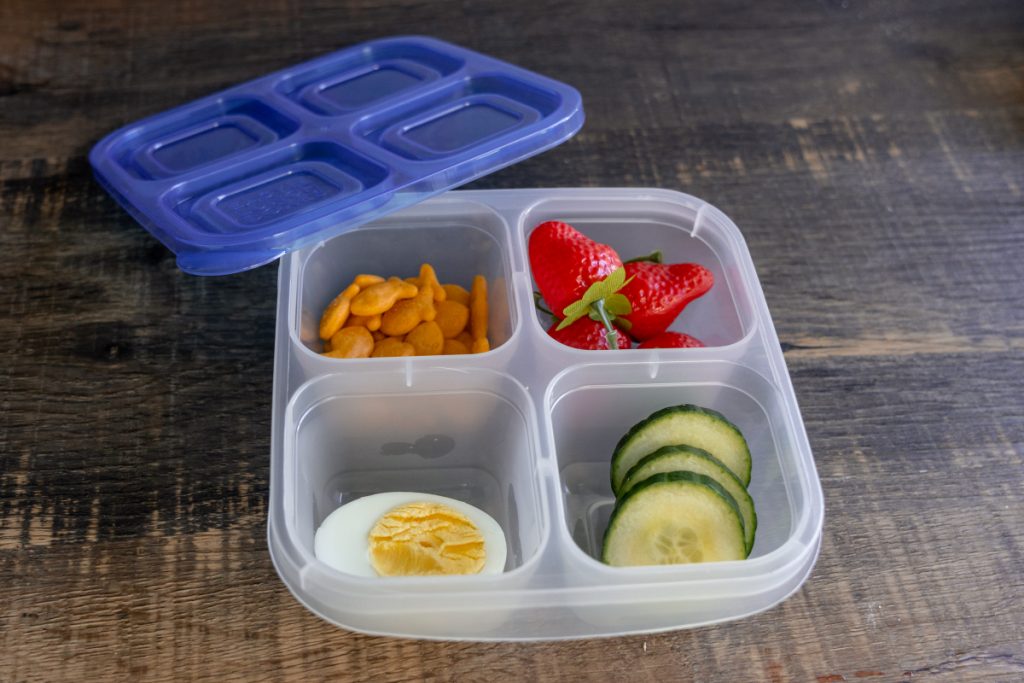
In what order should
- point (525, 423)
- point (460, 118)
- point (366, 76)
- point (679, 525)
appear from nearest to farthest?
point (679, 525) → point (525, 423) → point (460, 118) → point (366, 76)

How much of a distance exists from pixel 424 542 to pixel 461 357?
21 cm

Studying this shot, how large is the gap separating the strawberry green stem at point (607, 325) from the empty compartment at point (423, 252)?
0.42 ft

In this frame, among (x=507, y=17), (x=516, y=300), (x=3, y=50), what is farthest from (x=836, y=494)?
(x=3, y=50)

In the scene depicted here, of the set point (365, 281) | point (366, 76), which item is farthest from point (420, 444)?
point (366, 76)

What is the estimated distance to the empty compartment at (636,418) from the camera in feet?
3.39

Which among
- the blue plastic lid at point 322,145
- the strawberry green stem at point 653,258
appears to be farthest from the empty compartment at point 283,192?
the strawberry green stem at point 653,258

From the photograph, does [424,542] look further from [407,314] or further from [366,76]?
[366,76]

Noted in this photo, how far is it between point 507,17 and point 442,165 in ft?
2.08

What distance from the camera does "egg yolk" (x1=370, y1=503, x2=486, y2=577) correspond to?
95 cm

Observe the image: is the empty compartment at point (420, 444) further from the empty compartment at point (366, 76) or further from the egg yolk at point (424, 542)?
the empty compartment at point (366, 76)

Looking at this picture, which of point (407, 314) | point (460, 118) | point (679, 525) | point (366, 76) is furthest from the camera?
point (366, 76)

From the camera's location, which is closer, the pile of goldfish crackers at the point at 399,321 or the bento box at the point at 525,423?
the bento box at the point at 525,423

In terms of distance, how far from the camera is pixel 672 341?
111 cm

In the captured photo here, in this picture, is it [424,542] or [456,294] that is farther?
[456,294]
